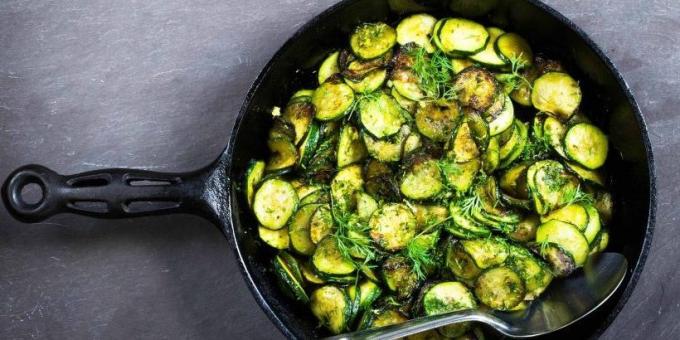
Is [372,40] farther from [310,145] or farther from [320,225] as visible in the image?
[320,225]

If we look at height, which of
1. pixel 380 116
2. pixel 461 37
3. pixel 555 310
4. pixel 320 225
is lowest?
pixel 555 310

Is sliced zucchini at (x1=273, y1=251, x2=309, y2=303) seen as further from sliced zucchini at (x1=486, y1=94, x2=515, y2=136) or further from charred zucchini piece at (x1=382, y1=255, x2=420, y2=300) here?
sliced zucchini at (x1=486, y1=94, x2=515, y2=136)

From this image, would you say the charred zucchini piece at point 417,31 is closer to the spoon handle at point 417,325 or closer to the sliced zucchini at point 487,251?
the sliced zucchini at point 487,251

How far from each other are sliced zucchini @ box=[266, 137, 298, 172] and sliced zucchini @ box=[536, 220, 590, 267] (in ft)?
2.37

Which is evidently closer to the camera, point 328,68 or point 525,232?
point 525,232

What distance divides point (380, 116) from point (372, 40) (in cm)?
26

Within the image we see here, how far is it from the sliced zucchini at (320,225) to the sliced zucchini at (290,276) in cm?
11

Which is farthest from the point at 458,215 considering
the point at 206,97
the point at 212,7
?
the point at 212,7

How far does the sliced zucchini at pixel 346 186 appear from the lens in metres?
1.96

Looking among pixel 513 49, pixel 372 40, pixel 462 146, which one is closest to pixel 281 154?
pixel 372 40

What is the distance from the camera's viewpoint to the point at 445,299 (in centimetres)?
186

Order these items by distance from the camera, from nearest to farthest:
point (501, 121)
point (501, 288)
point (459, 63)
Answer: point (501, 288) → point (501, 121) → point (459, 63)

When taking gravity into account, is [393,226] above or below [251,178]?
Answer: below

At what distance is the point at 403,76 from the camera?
198 cm
